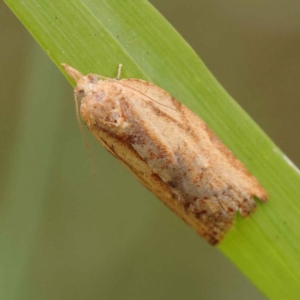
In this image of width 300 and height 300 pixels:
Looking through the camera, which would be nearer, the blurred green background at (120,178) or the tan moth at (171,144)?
the tan moth at (171,144)

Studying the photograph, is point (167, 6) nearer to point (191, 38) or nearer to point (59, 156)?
point (191, 38)

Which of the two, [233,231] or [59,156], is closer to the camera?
[233,231]

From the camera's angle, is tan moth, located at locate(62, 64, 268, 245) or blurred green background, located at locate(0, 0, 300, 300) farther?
blurred green background, located at locate(0, 0, 300, 300)

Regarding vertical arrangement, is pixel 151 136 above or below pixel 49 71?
below

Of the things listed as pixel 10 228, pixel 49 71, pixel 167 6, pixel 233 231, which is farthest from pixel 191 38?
pixel 10 228

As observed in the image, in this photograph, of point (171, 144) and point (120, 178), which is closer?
point (171, 144)
